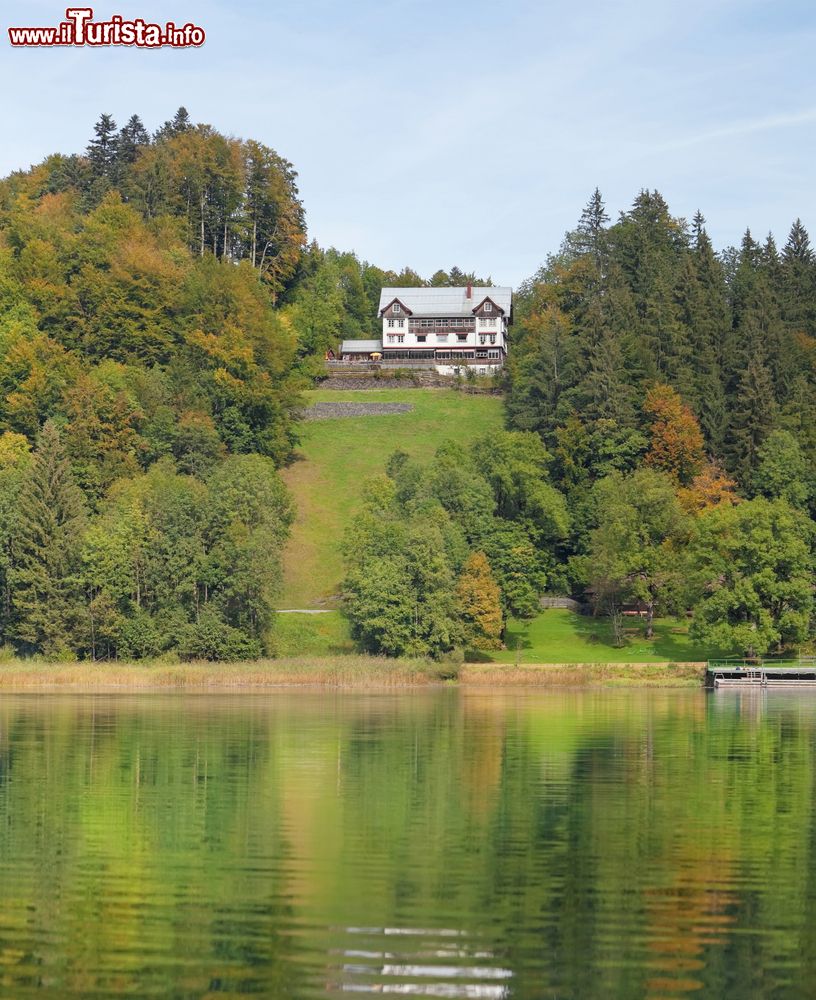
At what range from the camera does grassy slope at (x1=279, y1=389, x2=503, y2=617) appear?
110250 millimetres

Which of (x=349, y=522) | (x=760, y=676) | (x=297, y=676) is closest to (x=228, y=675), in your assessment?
(x=297, y=676)

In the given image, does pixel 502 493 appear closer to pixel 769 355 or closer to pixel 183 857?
pixel 769 355

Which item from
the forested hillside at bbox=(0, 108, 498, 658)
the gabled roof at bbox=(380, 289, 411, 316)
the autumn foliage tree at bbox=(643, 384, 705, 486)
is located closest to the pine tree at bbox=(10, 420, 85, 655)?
the forested hillside at bbox=(0, 108, 498, 658)

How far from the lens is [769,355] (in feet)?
415

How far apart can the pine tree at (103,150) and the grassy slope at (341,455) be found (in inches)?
1672

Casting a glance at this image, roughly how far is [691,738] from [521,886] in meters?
28.3

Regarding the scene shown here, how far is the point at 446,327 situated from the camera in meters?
Result: 182

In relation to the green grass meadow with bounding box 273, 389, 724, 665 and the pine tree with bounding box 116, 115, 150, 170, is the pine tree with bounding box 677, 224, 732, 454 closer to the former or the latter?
the green grass meadow with bounding box 273, 389, 724, 665

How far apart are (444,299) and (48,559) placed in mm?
101969

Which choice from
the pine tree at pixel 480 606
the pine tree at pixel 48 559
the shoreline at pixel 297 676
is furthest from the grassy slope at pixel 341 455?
the shoreline at pixel 297 676

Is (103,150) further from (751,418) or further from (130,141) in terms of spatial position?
(751,418)

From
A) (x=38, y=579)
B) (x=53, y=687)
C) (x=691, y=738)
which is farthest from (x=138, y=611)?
(x=691, y=738)

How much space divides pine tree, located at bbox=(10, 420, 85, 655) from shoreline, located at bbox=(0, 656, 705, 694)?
170 inches

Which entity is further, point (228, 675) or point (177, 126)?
point (177, 126)
